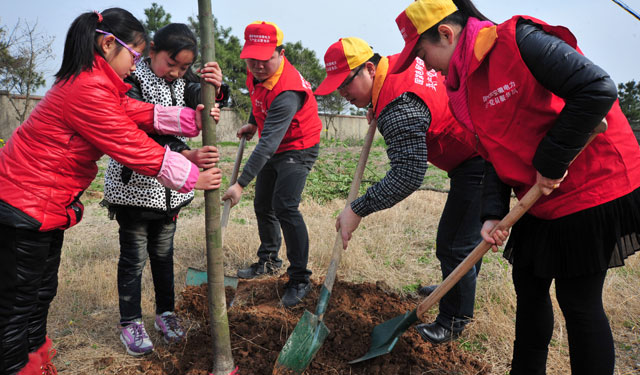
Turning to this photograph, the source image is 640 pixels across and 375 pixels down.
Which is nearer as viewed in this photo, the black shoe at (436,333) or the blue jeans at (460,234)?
the blue jeans at (460,234)

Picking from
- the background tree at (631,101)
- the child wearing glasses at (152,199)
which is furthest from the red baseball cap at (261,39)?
the background tree at (631,101)

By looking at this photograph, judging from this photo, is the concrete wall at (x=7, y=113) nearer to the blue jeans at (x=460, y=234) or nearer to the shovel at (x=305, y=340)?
the shovel at (x=305, y=340)

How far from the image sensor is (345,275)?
370cm

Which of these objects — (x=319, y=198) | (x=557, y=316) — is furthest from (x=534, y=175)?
(x=319, y=198)

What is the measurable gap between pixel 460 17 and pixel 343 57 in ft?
2.25

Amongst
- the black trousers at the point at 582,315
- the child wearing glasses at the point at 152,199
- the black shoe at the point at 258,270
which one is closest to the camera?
the black trousers at the point at 582,315

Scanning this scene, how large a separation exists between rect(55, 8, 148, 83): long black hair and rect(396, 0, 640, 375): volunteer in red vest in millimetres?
1229

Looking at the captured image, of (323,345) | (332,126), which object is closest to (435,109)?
(323,345)

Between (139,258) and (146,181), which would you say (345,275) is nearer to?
(139,258)

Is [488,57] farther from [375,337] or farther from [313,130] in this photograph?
[313,130]

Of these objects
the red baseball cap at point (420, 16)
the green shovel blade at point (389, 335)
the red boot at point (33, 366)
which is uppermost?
the red baseball cap at point (420, 16)

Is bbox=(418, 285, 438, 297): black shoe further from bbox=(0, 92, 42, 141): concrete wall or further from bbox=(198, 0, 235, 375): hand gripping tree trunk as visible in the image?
bbox=(0, 92, 42, 141): concrete wall

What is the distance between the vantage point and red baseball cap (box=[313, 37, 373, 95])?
225 centimetres

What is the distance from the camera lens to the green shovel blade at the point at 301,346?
2.19 m
